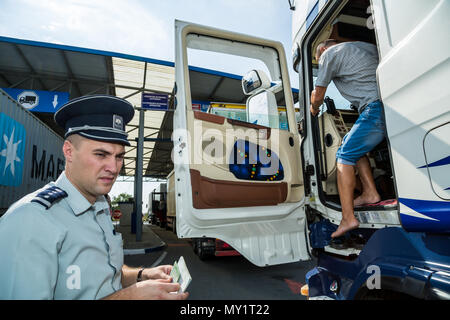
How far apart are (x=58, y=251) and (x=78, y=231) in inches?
4.4

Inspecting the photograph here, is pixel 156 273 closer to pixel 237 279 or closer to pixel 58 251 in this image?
pixel 58 251

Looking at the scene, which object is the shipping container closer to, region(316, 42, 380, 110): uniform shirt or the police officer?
the police officer

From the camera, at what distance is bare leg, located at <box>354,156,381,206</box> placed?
89.1 inches

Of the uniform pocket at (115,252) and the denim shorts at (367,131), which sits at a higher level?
the denim shorts at (367,131)

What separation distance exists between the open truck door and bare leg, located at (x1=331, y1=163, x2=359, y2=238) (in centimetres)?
46

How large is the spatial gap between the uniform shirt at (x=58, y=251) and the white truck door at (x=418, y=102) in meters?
1.56

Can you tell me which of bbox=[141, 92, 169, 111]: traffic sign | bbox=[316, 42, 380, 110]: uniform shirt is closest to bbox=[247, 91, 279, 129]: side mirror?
bbox=[316, 42, 380, 110]: uniform shirt

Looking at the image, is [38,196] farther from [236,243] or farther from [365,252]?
[365,252]

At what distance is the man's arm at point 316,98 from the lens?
2.32m

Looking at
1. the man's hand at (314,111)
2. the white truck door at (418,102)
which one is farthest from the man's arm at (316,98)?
the white truck door at (418,102)

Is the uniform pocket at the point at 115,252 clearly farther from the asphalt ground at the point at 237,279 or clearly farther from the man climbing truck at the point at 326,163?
the asphalt ground at the point at 237,279
